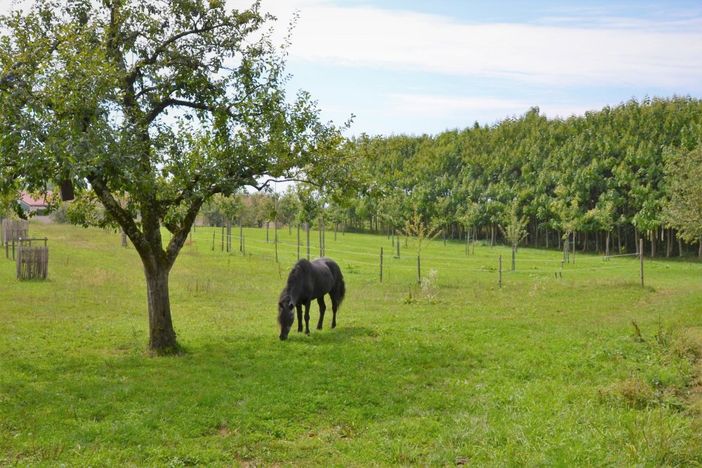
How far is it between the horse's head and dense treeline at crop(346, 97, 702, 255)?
4215 centimetres

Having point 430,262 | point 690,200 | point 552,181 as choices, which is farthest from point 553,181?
point 690,200

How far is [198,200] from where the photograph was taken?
50.1ft

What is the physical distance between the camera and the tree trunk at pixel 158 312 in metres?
15.2

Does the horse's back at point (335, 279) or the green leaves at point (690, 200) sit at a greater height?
the green leaves at point (690, 200)

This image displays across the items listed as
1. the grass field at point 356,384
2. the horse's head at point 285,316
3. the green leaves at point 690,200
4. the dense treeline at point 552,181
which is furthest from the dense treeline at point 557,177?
the horse's head at point 285,316

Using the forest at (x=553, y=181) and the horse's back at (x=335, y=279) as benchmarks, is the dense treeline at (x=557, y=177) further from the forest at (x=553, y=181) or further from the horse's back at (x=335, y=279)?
the horse's back at (x=335, y=279)

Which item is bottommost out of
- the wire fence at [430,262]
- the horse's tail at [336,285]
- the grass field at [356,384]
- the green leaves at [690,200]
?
the grass field at [356,384]

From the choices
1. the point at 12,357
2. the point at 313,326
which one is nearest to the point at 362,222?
the point at 313,326

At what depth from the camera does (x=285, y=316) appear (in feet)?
55.6

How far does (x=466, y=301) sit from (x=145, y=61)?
1704 centimetres

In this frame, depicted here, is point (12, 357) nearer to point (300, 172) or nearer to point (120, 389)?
point (120, 389)

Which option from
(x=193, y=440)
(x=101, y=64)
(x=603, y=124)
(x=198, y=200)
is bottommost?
(x=193, y=440)

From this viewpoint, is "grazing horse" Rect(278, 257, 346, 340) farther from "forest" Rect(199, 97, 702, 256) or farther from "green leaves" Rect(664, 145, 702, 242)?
"forest" Rect(199, 97, 702, 256)

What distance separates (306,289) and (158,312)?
456 centimetres
